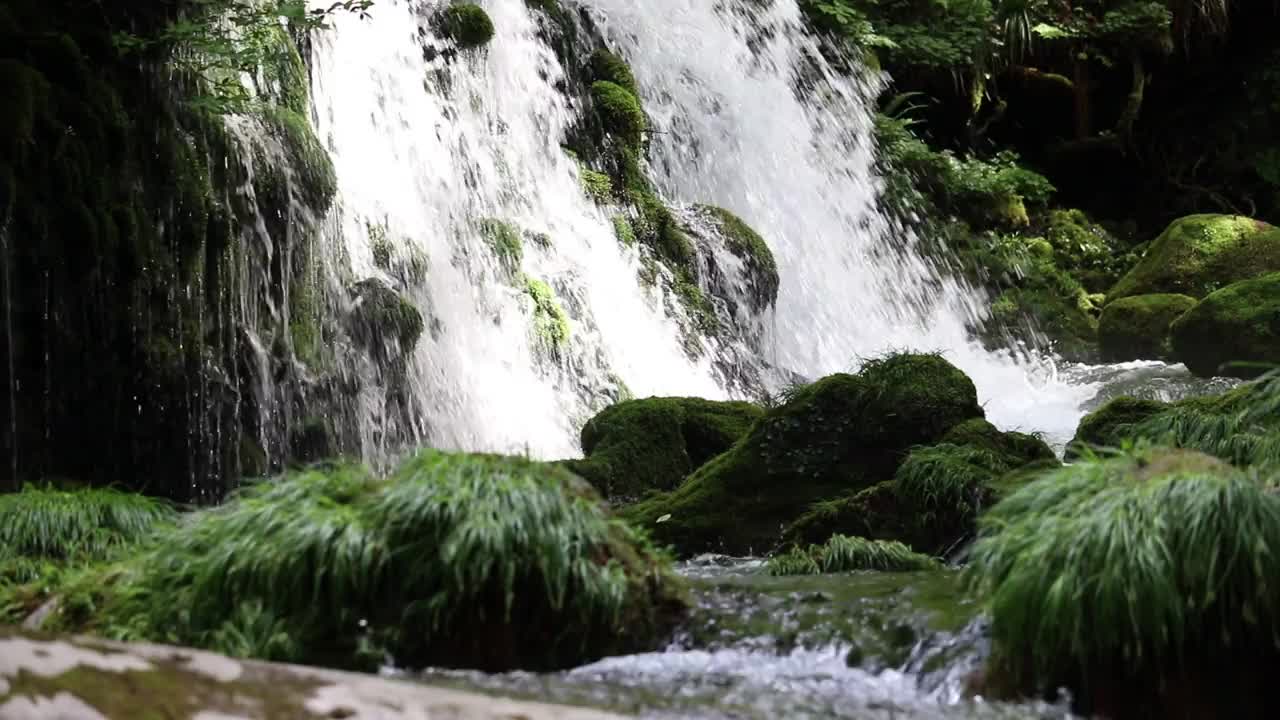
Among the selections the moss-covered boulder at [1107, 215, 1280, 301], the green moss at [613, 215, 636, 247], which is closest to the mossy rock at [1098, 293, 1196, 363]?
the moss-covered boulder at [1107, 215, 1280, 301]

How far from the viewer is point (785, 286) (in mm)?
21547

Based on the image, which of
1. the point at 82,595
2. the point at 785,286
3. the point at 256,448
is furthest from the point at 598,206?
the point at 82,595

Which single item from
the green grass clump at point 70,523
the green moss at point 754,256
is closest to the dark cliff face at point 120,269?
the green grass clump at point 70,523

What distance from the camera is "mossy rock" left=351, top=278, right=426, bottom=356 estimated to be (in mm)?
13367

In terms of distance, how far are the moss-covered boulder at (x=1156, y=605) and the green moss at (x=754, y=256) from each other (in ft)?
47.1

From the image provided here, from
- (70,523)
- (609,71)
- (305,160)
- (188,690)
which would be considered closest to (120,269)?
(305,160)

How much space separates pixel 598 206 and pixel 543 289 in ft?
9.02

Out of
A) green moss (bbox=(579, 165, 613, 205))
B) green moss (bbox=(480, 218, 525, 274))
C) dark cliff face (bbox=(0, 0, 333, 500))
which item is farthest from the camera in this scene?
green moss (bbox=(579, 165, 613, 205))

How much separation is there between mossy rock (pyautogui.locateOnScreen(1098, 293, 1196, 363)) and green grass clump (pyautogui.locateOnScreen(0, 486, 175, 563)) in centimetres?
1585

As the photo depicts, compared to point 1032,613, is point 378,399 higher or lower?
higher

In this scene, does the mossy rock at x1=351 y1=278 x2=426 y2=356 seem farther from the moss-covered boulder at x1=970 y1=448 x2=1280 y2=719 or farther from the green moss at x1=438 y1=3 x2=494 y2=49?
the moss-covered boulder at x1=970 y1=448 x2=1280 y2=719

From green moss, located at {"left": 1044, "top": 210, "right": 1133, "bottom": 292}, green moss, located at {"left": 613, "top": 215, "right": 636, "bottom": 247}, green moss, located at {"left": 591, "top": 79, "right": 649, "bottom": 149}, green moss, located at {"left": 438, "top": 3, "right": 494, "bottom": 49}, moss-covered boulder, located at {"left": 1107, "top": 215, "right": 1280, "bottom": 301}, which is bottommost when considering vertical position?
moss-covered boulder, located at {"left": 1107, "top": 215, "right": 1280, "bottom": 301}

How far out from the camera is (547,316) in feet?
52.6

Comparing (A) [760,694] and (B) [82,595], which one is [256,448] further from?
(A) [760,694]
